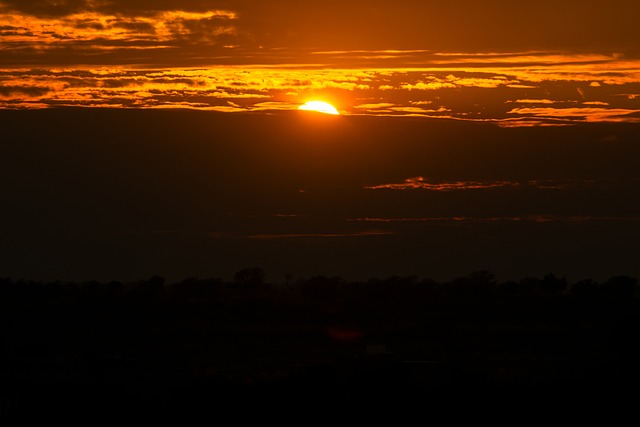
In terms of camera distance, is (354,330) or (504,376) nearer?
(504,376)

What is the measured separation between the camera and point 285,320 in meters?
64.3

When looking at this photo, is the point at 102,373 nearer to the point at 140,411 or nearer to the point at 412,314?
the point at 140,411

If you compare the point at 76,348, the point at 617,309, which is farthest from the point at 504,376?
the point at 617,309

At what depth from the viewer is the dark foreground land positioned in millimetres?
25719

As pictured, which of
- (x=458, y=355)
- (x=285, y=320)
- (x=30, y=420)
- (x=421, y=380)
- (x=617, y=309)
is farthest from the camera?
(x=617, y=309)

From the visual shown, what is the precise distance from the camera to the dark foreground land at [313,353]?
25.7 m

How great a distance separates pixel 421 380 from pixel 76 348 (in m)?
21.8

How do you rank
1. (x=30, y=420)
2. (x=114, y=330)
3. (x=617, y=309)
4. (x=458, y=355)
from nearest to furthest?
(x=30, y=420) → (x=458, y=355) → (x=114, y=330) → (x=617, y=309)

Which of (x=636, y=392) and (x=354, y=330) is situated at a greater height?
(x=636, y=392)

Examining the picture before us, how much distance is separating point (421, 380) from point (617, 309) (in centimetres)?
4076

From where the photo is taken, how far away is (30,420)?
24469mm

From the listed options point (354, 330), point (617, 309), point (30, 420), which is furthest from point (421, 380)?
point (617, 309)

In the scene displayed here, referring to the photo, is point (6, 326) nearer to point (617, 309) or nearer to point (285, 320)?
point (285, 320)

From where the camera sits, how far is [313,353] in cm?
4719
